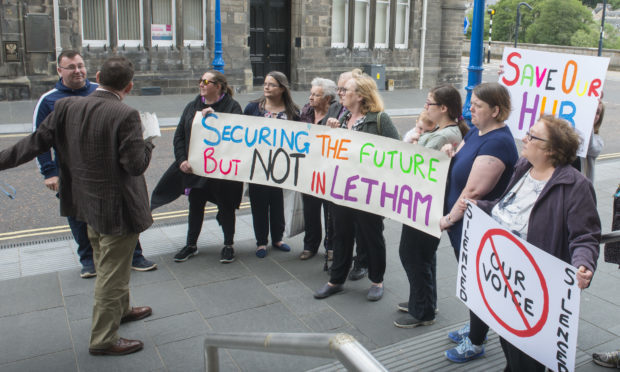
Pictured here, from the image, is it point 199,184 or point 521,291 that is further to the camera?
point 199,184

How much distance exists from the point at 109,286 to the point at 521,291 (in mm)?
2646

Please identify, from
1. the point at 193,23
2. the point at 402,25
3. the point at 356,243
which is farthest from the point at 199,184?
the point at 402,25

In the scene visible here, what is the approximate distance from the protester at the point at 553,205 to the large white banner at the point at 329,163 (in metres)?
0.90

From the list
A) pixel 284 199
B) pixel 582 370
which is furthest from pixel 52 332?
pixel 582 370

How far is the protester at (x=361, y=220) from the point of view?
4949 mm

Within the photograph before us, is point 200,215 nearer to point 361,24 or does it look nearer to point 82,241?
point 82,241

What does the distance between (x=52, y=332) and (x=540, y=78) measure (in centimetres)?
449

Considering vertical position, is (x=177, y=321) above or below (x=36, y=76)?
below

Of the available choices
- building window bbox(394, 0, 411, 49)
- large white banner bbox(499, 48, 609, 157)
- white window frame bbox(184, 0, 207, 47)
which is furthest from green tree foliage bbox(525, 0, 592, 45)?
large white banner bbox(499, 48, 609, 157)

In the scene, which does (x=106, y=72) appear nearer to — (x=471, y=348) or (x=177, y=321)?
(x=177, y=321)

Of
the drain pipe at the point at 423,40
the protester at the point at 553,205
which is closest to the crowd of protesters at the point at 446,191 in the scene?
the protester at the point at 553,205

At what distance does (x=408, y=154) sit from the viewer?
4.58 m

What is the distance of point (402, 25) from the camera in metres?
24.0

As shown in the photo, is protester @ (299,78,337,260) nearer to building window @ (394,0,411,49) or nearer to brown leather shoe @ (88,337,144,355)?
brown leather shoe @ (88,337,144,355)
